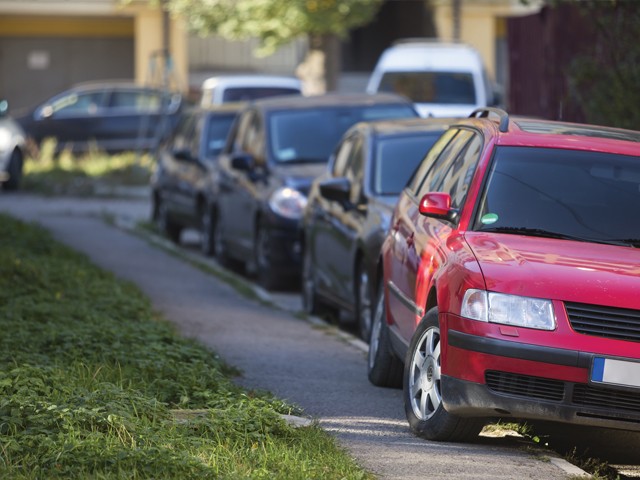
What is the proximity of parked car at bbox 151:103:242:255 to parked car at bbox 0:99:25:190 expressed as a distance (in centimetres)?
637

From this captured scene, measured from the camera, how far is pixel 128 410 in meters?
7.38

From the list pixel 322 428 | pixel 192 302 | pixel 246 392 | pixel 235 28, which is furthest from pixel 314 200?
pixel 235 28

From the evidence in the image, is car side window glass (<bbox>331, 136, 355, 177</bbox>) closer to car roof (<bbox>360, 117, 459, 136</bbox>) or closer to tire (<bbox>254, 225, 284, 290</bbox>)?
car roof (<bbox>360, 117, 459, 136</bbox>)

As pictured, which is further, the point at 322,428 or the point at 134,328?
the point at 134,328

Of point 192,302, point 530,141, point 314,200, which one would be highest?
point 530,141

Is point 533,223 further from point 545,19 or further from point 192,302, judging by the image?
point 545,19

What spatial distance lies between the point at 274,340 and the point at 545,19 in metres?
10.9

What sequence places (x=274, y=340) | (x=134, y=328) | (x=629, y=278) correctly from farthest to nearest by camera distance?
(x=274, y=340), (x=134, y=328), (x=629, y=278)

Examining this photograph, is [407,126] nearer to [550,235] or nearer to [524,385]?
[550,235]

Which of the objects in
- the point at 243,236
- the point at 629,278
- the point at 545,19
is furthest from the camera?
the point at 545,19

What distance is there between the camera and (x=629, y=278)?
732 cm

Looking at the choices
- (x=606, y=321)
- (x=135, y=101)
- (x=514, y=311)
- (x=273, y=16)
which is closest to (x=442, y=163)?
(x=514, y=311)

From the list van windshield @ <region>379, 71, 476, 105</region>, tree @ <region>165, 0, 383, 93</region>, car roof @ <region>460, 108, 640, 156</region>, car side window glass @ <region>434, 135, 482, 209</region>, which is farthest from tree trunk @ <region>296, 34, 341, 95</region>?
car side window glass @ <region>434, 135, 482, 209</region>

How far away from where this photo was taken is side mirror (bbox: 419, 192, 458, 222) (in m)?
8.22
